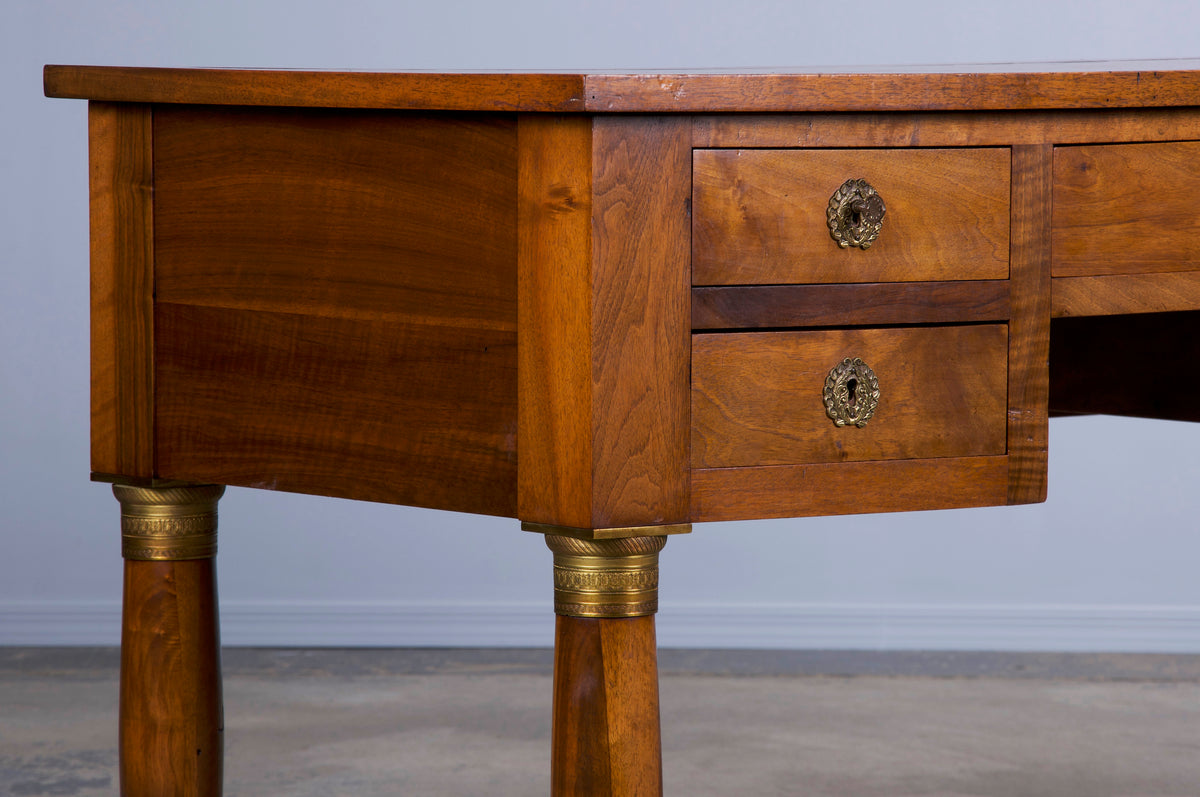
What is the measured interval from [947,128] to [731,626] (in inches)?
75.5

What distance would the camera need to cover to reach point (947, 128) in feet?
4.58

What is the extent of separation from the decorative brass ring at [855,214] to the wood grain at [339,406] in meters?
0.26

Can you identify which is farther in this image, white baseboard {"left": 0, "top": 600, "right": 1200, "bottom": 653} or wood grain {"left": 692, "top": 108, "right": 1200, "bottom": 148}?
white baseboard {"left": 0, "top": 600, "right": 1200, "bottom": 653}

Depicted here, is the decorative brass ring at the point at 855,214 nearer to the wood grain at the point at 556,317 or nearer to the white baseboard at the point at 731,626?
the wood grain at the point at 556,317

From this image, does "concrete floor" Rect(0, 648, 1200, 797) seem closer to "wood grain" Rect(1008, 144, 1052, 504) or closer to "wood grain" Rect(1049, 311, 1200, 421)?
"wood grain" Rect(1049, 311, 1200, 421)

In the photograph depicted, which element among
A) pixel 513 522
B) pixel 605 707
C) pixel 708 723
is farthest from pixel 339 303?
pixel 513 522

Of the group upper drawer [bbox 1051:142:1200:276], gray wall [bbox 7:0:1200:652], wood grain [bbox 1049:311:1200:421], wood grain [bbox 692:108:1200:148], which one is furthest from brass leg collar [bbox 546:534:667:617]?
gray wall [bbox 7:0:1200:652]

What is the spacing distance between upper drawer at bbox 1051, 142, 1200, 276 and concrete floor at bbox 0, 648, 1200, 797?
102cm

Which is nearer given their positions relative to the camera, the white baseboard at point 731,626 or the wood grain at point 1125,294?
the wood grain at point 1125,294

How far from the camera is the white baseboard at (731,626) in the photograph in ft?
10.5

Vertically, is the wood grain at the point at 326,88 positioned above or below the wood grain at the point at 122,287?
above

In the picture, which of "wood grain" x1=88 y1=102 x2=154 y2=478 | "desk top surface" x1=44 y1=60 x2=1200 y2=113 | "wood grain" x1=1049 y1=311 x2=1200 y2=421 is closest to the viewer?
"desk top surface" x1=44 y1=60 x2=1200 y2=113

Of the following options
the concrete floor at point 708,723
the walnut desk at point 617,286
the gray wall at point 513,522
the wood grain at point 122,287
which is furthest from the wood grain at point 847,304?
the gray wall at point 513,522

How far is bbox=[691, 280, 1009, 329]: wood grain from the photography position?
1330 mm
